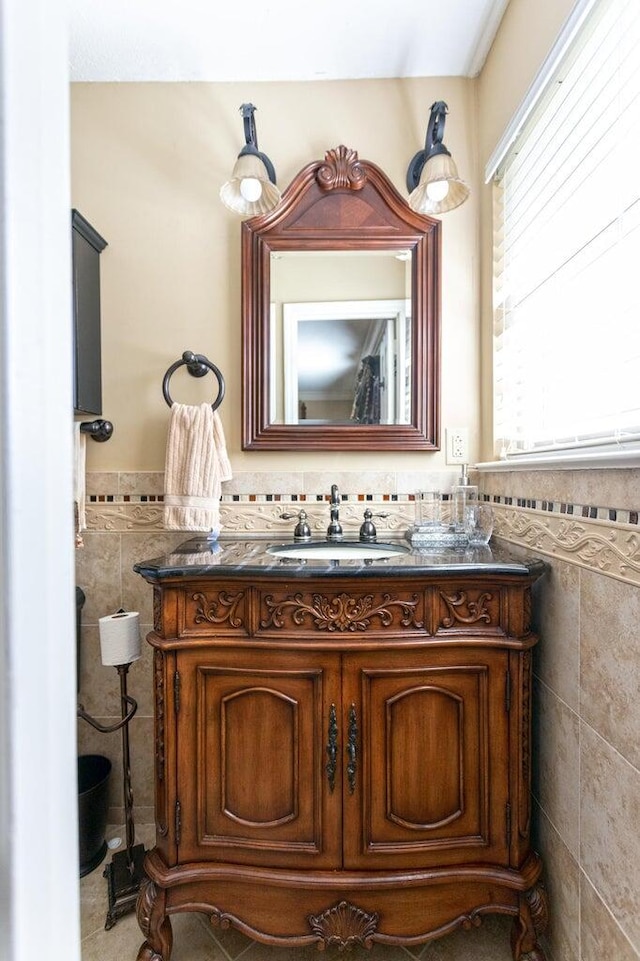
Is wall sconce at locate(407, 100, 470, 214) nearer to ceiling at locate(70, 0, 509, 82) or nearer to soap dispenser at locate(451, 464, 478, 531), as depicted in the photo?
ceiling at locate(70, 0, 509, 82)

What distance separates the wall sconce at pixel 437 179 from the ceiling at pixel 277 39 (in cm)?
24

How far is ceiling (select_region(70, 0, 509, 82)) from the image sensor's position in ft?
4.17

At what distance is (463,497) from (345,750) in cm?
78

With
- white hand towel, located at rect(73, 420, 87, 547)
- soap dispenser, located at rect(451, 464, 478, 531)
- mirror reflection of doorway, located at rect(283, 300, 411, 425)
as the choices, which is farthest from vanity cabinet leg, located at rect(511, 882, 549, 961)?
white hand towel, located at rect(73, 420, 87, 547)

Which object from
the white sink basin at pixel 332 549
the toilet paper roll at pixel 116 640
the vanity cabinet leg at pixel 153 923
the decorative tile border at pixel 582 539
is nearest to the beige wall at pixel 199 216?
the white sink basin at pixel 332 549

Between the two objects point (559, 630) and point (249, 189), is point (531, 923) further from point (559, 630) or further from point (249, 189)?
point (249, 189)

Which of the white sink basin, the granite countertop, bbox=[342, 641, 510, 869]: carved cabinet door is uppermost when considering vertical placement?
the granite countertop

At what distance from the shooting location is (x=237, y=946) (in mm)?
1090

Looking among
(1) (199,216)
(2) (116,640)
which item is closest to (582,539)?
(2) (116,640)

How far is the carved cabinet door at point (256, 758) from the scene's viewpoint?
98 centimetres

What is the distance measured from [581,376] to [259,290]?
0.99 m

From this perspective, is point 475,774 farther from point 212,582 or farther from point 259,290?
point 259,290

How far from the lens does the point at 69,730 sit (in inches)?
11.9

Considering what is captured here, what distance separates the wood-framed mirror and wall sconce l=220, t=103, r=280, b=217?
107 mm
